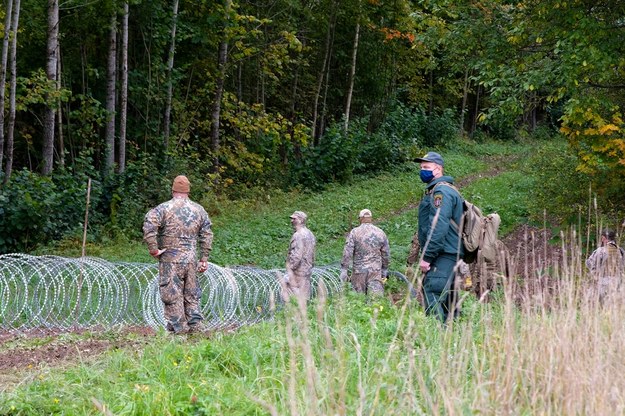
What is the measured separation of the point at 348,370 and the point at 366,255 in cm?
877

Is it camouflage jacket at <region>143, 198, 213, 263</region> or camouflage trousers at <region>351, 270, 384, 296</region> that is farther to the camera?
camouflage trousers at <region>351, 270, 384, 296</region>

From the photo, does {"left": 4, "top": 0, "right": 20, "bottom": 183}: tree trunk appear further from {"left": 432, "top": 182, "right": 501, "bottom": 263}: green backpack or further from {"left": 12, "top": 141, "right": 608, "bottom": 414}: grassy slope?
{"left": 432, "top": 182, "right": 501, "bottom": 263}: green backpack

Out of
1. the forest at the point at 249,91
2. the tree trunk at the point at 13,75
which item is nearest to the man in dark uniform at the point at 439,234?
the forest at the point at 249,91

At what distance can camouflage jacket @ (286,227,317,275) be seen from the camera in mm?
14055

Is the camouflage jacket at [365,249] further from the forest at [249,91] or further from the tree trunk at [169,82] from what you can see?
the tree trunk at [169,82]

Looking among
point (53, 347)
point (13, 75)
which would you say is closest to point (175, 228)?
point (53, 347)

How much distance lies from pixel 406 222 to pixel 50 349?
17507mm

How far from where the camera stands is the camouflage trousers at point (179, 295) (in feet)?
36.6

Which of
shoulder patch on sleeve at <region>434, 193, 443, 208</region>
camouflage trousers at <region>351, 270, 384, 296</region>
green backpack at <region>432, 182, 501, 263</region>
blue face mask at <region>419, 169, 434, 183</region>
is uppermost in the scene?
blue face mask at <region>419, 169, 434, 183</region>

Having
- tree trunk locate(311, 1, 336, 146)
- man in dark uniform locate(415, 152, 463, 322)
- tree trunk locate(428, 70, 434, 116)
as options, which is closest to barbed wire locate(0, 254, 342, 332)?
man in dark uniform locate(415, 152, 463, 322)

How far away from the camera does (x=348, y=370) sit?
225 inches

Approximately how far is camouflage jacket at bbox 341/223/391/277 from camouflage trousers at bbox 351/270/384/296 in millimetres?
50

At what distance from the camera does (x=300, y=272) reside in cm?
1420

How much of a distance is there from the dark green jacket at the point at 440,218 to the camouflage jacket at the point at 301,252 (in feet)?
16.8
